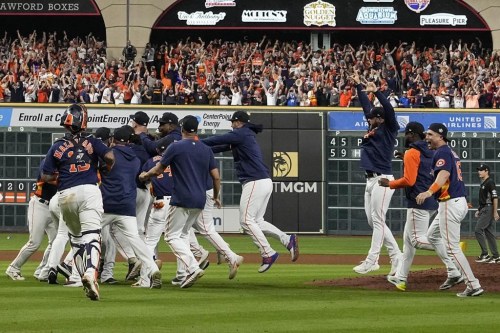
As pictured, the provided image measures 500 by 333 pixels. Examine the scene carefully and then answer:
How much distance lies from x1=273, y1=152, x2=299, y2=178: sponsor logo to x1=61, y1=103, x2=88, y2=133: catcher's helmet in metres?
19.7

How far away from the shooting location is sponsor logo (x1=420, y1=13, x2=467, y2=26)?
40969mm

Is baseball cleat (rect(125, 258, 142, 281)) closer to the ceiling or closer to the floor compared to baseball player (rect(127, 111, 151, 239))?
closer to the floor

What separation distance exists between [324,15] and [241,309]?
3020 centimetres

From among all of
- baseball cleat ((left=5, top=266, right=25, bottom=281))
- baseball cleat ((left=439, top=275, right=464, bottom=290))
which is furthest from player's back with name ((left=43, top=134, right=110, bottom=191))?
baseball cleat ((left=439, top=275, right=464, bottom=290))

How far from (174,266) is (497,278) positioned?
6.43m

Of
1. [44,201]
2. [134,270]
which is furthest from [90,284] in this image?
[44,201]

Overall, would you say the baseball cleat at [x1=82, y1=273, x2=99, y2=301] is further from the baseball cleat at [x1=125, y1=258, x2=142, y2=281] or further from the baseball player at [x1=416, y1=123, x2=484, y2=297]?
the baseball player at [x1=416, y1=123, x2=484, y2=297]

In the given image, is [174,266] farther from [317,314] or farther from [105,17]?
[105,17]

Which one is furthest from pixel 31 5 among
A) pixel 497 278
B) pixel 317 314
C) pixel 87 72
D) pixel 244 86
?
pixel 317 314

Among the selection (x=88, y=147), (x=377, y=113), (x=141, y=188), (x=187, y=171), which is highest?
(x=377, y=113)

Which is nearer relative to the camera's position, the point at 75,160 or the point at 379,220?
the point at 75,160

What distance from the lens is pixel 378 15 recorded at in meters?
40.9

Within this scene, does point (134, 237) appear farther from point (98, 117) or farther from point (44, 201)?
point (98, 117)

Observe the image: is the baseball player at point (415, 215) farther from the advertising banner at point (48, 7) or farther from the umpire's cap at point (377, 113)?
the advertising banner at point (48, 7)
